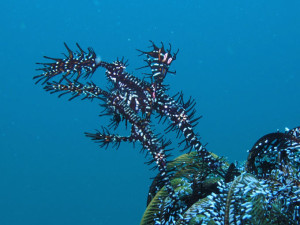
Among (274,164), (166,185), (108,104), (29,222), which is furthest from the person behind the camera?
(29,222)

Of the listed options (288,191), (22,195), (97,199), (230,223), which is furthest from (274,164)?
(22,195)

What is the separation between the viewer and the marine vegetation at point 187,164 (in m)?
2.08

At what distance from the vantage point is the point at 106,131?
3.87 metres

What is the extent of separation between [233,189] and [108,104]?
2168 mm

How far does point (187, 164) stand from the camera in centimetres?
361

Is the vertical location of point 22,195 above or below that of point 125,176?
below

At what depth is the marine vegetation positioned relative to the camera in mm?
2080

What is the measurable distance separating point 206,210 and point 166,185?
0.95 metres

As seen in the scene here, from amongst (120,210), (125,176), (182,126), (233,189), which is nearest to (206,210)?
(233,189)

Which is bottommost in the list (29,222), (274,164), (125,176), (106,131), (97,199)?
(274,164)

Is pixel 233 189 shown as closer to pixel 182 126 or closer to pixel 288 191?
pixel 288 191

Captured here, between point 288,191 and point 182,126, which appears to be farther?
point 182,126

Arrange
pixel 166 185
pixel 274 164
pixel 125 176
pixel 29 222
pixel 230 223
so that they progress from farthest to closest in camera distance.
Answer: pixel 125 176
pixel 29 222
pixel 166 185
pixel 274 164
pixel 230 223

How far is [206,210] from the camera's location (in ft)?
7.30
